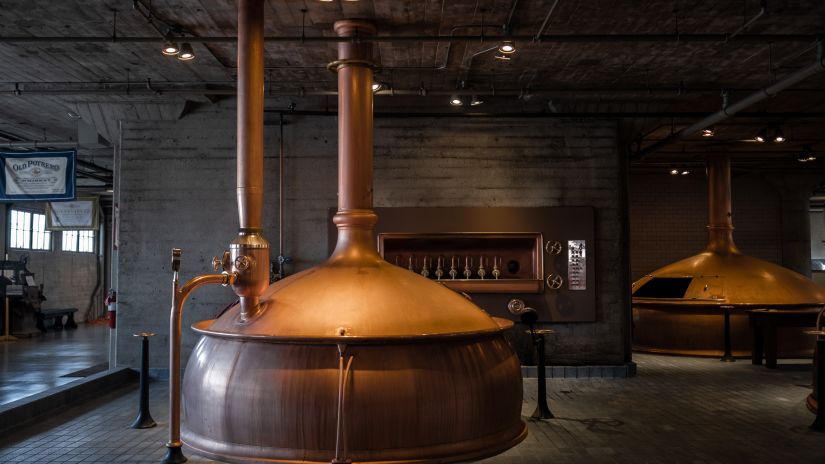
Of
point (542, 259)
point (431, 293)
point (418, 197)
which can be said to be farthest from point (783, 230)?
point (431, 293)

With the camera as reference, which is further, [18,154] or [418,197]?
[18,154]

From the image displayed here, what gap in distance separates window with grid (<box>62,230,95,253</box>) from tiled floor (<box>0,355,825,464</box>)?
12230 mm

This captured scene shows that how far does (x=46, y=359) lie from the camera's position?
34.1 feet

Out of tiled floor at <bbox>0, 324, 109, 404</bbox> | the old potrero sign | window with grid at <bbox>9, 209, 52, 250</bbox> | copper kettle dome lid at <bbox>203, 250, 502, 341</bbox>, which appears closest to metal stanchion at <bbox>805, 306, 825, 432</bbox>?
copper kettle dome lid at <bbox>203, 250, 502, 341</bbox>

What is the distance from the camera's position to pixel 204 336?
4664mm

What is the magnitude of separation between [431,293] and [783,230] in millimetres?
14373

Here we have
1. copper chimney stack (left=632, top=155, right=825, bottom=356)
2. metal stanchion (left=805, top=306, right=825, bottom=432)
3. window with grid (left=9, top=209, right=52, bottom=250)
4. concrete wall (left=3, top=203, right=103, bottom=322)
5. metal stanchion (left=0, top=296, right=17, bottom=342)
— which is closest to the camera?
metal stanchion (left=805, top=306, right=825, bottom=432)

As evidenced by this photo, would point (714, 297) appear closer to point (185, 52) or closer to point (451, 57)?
point (451, 57)

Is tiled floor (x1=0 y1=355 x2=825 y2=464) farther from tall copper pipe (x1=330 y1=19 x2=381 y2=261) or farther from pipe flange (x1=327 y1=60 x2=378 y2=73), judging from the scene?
pipe flange (x1=327 y1=60 x2=378 y2=73)

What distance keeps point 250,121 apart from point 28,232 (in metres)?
14.9

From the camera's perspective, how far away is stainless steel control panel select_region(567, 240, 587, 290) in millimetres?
8680

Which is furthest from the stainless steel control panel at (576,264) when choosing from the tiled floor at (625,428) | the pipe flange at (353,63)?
the pipe flange at (353,63)

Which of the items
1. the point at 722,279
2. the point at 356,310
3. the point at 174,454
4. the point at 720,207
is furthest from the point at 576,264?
the point at 174,454

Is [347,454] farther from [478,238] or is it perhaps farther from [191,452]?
[478,238]
